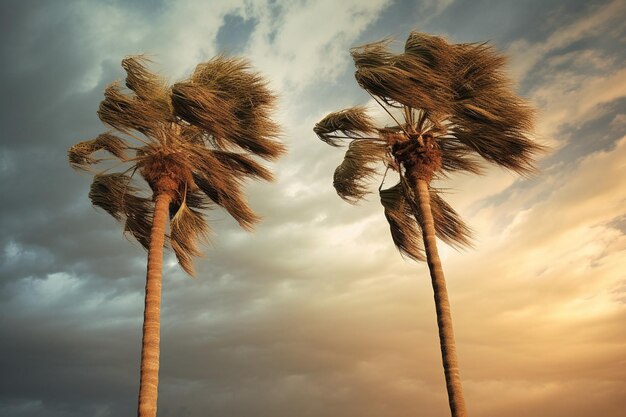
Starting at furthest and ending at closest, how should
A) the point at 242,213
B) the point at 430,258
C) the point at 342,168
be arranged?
the point at 342,168 < the point at 242,213 < the point at 430,258

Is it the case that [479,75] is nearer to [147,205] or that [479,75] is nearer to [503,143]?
→ [503,143]

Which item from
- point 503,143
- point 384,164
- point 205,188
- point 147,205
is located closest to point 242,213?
point 205,188

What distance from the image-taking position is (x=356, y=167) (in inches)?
582

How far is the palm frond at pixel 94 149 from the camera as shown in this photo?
13.9 meters

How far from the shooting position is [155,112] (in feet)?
42.7

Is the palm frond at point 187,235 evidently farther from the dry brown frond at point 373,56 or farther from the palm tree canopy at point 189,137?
the dry brown frond at point 373,56

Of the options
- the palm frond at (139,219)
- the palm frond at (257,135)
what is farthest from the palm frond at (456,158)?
the palm frond at (139,219)

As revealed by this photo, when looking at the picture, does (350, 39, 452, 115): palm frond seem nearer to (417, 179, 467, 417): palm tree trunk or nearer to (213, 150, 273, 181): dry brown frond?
(417, 179, 467, 417): palm tree trunk

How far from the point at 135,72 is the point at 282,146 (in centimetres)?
403

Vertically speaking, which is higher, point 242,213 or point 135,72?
point 135,72

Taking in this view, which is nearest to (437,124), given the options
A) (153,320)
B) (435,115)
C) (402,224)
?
(435,115)

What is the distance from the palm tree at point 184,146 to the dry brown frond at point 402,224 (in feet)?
12.3

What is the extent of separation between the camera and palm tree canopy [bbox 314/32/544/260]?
40.7ft

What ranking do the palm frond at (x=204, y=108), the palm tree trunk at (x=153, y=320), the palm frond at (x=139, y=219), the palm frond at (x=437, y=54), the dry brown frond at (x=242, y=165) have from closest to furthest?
the palm tree trunk at (x=153, y=320)
the palm frond at (x=204, y=108)
the palm frond at (x=437, y=54)
the dry brown frond at (x=242, y=165)
the palm frond at (x=139, y=219)
